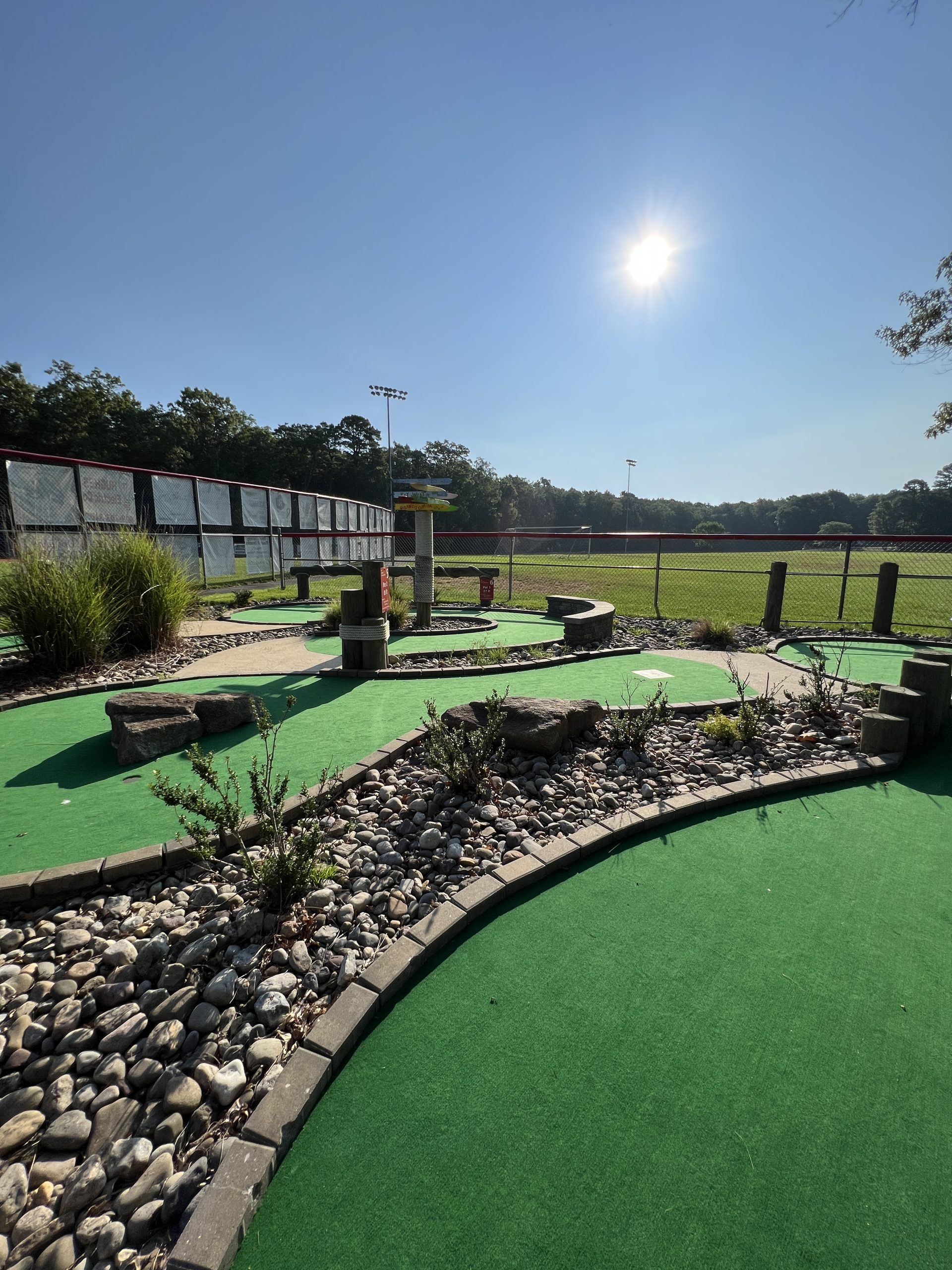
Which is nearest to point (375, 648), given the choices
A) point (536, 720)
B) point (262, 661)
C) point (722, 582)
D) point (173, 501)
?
point (262, 661)

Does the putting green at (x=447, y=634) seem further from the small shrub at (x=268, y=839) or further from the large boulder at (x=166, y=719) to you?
the small shrub at (x=268, y=839)

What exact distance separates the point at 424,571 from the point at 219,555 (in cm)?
686

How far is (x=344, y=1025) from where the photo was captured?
5.35 feet

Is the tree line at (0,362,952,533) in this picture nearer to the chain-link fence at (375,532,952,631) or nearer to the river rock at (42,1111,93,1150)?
the chain-link fence at (375,532,952,631)

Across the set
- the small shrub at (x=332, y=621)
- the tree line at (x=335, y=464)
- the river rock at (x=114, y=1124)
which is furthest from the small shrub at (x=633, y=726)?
the tree line at (x=335, y=464)

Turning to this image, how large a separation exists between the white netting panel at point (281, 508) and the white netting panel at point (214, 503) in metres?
1.63

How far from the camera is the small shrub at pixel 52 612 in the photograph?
5.21 metres

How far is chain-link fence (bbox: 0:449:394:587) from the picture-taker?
7379 millimetres

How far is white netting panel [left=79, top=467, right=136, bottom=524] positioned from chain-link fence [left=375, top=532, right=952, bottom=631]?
555cm

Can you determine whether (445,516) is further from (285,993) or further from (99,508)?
(285,993)

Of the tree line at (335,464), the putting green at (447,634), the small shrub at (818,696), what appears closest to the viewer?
the small shrub at (818,696)

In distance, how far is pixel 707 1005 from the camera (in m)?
1.76

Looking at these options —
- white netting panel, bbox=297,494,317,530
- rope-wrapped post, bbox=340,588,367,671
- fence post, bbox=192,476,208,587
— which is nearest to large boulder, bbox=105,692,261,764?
rope-wrapped post, bbox=340,588,367,671

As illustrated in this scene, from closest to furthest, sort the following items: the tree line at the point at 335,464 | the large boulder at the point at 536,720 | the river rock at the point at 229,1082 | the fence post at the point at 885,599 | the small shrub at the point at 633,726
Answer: the river rock at the point at 229,1082 → the large boulder at the point at 536,720 → the small shrub at the point at 633,726 → the fence post at the point at 885,599 → the tree line at the point at 335,464
